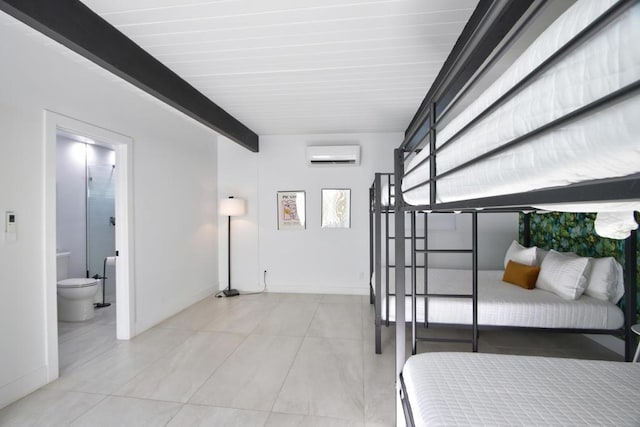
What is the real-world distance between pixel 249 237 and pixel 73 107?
2777 millimetres

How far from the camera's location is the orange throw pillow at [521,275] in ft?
8.97

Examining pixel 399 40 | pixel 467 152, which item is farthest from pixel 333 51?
pixel 467 152

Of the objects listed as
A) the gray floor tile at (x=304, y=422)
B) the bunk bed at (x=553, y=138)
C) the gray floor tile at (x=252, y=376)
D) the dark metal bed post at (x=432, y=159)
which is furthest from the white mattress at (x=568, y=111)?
the gray floor tile at (x=252, y=376)

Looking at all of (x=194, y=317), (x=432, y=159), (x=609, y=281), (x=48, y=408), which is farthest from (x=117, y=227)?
(x=609, y=281)

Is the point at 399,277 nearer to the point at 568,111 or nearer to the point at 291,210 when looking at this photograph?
the point at 568,111

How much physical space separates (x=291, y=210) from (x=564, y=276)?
11.1ft

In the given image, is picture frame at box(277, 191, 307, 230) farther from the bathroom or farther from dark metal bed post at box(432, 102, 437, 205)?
dark metal bed post at box(432, 102, 437, 205)

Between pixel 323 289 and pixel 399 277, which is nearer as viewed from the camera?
pixel 399 277

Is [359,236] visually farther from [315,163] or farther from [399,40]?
[399,40]

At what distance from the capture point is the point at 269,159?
4633 mm

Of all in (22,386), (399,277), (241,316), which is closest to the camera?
(399,277)

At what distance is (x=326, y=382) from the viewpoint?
2.19 meters

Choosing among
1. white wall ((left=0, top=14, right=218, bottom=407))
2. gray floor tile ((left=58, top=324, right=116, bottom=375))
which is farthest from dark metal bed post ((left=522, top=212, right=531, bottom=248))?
gray floor tile ((left=58, top=324, right=116, bottom=375))

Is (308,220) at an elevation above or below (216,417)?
above
